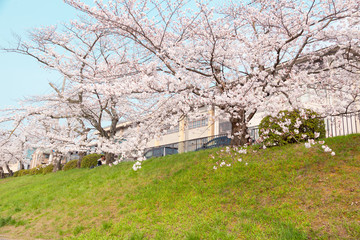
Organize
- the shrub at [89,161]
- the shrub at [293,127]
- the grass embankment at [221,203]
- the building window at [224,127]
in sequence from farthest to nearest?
the building window at [224,127] < the shrub at [89,161] < the shrub at [293,127] < the grass embankment at [221,203]

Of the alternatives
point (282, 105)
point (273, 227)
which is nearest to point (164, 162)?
point (282, 105)

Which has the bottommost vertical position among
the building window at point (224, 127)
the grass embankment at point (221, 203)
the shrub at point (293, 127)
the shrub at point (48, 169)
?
the shrub at point (48, 169)

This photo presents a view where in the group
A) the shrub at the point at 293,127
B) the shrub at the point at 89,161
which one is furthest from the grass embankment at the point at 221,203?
the shrub at the point at 89,161

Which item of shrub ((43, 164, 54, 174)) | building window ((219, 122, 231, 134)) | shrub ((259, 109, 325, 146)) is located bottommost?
shrub ((43, 164, 54, 174))

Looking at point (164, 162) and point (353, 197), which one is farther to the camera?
point (164, 162)

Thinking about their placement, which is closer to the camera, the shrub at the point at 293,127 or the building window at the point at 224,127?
the shrub at the point at 293,127

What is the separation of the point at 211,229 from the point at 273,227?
136 cm

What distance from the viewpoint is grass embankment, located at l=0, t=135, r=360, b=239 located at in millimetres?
5750

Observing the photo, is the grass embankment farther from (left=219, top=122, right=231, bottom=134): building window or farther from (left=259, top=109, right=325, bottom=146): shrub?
(left=219, top=122, right=231, bottom=134): building window

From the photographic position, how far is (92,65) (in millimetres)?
15312

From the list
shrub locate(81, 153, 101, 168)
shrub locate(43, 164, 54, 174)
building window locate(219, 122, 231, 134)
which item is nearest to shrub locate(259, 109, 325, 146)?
building window locate(219, 122, 231, 134)

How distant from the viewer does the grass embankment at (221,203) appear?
5750 millimetres

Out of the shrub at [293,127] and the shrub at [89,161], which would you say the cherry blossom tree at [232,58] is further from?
the shrub at [89,161]

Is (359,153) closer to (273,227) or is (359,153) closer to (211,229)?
(273,227)
